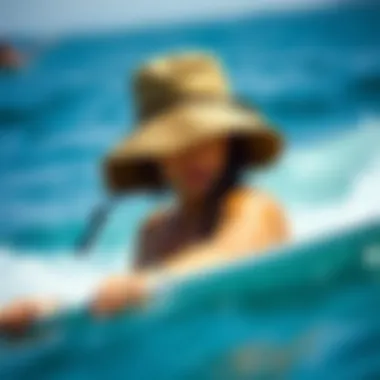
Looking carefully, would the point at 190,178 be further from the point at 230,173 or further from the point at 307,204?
the point at 307,204

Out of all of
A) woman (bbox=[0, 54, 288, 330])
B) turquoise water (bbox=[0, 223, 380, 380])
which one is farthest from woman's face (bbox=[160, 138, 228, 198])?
turquoise water (bbox=[0, 223, 380, 380])

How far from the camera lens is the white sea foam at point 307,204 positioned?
1.23 m

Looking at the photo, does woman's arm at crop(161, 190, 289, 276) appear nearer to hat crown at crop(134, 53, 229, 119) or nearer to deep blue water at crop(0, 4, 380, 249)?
deep blue water at crop(0, 4, 380, 249)

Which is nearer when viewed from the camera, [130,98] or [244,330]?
A: [244,330]

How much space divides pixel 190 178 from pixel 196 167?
19mm

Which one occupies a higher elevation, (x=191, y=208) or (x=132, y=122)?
(x=132, y=122)

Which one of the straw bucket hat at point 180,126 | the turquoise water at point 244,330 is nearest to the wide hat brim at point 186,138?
the straw bucket hat at point 180,126

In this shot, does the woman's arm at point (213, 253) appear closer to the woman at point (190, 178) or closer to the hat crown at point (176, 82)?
the woman at point (190, 178)

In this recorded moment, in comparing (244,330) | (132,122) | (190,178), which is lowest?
(244,330)

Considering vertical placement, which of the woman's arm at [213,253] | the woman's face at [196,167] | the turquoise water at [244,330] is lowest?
the turquoise water at [244,330]

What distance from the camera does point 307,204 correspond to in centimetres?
124

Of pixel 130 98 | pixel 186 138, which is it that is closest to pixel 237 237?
pixel 186 138

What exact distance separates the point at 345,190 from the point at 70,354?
48 centimetres

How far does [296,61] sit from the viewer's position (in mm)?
1305
